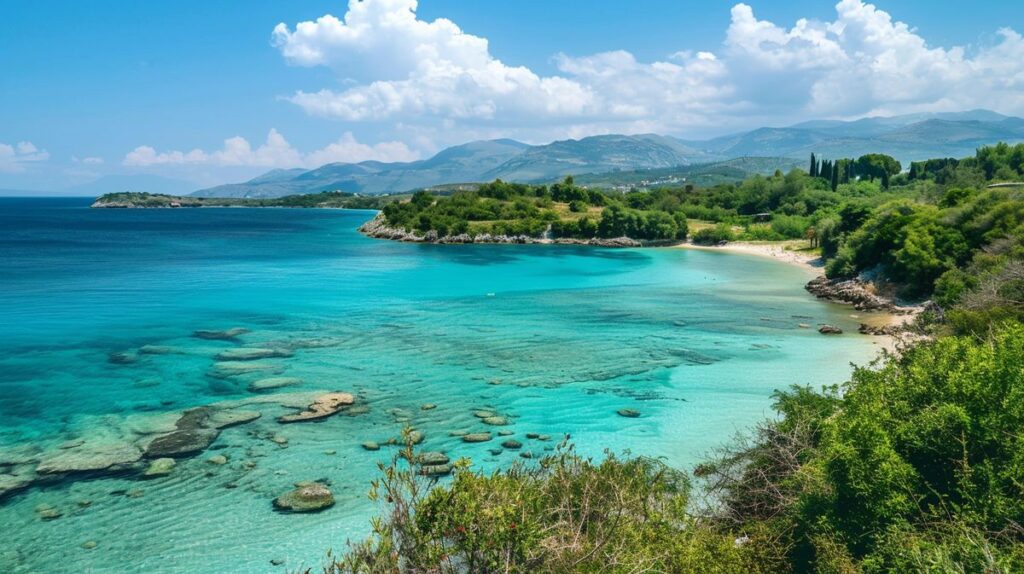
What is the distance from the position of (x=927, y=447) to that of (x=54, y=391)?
34.0 m

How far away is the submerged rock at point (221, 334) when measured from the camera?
3744cm

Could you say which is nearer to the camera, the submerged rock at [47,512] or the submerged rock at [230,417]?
the submerged rock at [47,512]

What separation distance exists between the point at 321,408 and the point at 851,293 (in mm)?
46085

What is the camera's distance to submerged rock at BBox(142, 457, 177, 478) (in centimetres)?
1922

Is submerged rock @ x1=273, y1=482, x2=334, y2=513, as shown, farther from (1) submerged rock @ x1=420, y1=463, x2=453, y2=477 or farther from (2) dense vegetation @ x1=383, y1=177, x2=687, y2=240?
(2) dense vegetation @ x1=383, y1=177, x2=687, y2=240

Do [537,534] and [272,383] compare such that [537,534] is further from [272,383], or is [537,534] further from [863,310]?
[863,310]

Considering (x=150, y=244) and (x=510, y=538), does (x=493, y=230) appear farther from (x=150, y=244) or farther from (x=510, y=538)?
(x=510, y=538)

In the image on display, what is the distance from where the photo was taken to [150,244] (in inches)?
4122

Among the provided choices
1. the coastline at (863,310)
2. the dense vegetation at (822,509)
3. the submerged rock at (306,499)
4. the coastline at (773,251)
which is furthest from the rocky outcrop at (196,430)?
the coastline at (773,251)

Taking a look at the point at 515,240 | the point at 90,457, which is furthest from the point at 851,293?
the point at 515,240

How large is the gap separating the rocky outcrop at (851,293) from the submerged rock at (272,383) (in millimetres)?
43806

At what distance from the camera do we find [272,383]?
28281 mm

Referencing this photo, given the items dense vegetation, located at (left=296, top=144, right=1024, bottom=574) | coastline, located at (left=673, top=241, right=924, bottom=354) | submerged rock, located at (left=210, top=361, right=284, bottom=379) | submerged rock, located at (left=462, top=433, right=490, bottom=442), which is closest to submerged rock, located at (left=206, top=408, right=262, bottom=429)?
submerged rock, located at (left=210, top=361, right=284, bottom=379)

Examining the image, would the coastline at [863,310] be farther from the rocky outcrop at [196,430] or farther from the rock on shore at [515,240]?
the rocky outcrop at [196,430]
